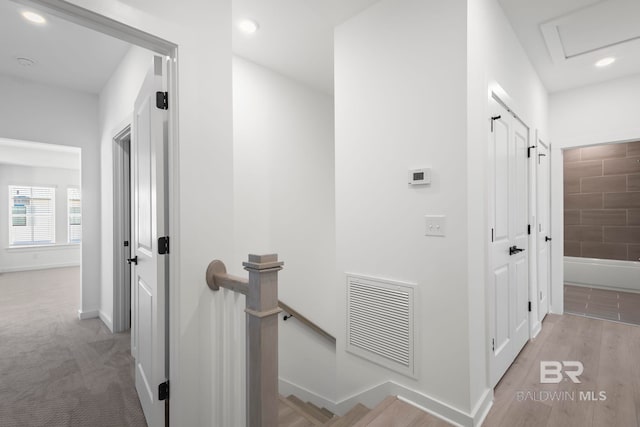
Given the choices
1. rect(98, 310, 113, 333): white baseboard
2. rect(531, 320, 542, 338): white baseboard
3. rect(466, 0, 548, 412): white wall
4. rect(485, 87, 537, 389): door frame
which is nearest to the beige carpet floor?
rect(98, 310, 113, 333): white baseboard

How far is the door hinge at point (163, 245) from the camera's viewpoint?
63.8 inches

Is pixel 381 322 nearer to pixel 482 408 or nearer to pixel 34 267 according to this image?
pixel 482 408

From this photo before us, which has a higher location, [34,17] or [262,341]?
[34,17]

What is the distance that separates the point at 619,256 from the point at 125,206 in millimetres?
7231

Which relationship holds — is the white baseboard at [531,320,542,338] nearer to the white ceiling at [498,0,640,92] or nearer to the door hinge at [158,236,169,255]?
the white ceiling at [498,0,640,92]

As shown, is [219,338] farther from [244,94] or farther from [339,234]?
[244,94]

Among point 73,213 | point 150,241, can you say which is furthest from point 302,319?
point 73,213

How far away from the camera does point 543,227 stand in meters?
3.61

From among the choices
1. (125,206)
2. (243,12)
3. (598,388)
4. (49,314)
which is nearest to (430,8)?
(243,12)

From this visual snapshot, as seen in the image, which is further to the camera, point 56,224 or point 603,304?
point 56,224

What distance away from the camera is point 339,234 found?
2406 millimetres

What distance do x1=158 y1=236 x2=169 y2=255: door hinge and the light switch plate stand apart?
1.51 metres

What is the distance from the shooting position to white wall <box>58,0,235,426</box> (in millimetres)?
1570

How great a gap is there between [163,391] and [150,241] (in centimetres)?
81
